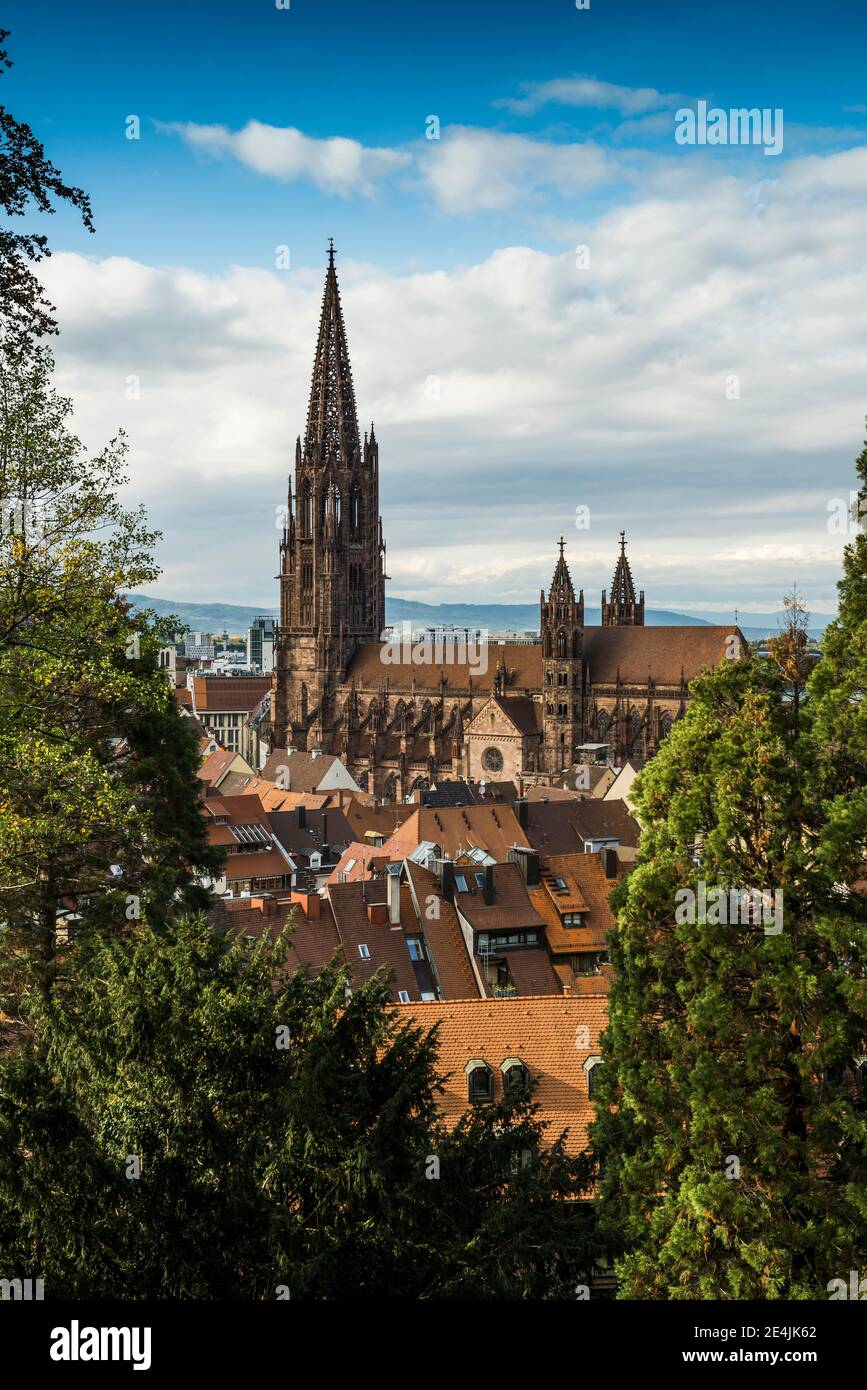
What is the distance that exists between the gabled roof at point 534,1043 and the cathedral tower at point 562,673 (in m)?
68.9

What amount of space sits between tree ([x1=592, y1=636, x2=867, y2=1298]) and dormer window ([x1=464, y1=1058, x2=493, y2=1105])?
9384 mm

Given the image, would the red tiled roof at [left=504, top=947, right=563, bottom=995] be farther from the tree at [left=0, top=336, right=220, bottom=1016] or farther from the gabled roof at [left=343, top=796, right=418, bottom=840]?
the gabled roof at [left=343, top=796, right=418, bottom=840]

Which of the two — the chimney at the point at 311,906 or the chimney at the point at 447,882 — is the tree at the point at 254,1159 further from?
the chimney at the point at 447,882

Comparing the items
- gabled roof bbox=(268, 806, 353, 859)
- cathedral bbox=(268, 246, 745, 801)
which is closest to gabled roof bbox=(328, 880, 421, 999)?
gabled roof bbox=(268, 806, 353, 859)

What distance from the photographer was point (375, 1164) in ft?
44.2

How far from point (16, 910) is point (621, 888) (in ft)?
38.4

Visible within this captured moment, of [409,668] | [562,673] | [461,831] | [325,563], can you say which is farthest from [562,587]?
[461,831]

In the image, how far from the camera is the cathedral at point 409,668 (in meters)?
96.1

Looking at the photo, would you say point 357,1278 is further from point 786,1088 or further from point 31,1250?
point 786,1088

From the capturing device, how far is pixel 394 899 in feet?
129

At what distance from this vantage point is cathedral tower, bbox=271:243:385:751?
118 meters

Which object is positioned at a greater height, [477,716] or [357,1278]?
[477,716]

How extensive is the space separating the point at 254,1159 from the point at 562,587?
8492 cm
